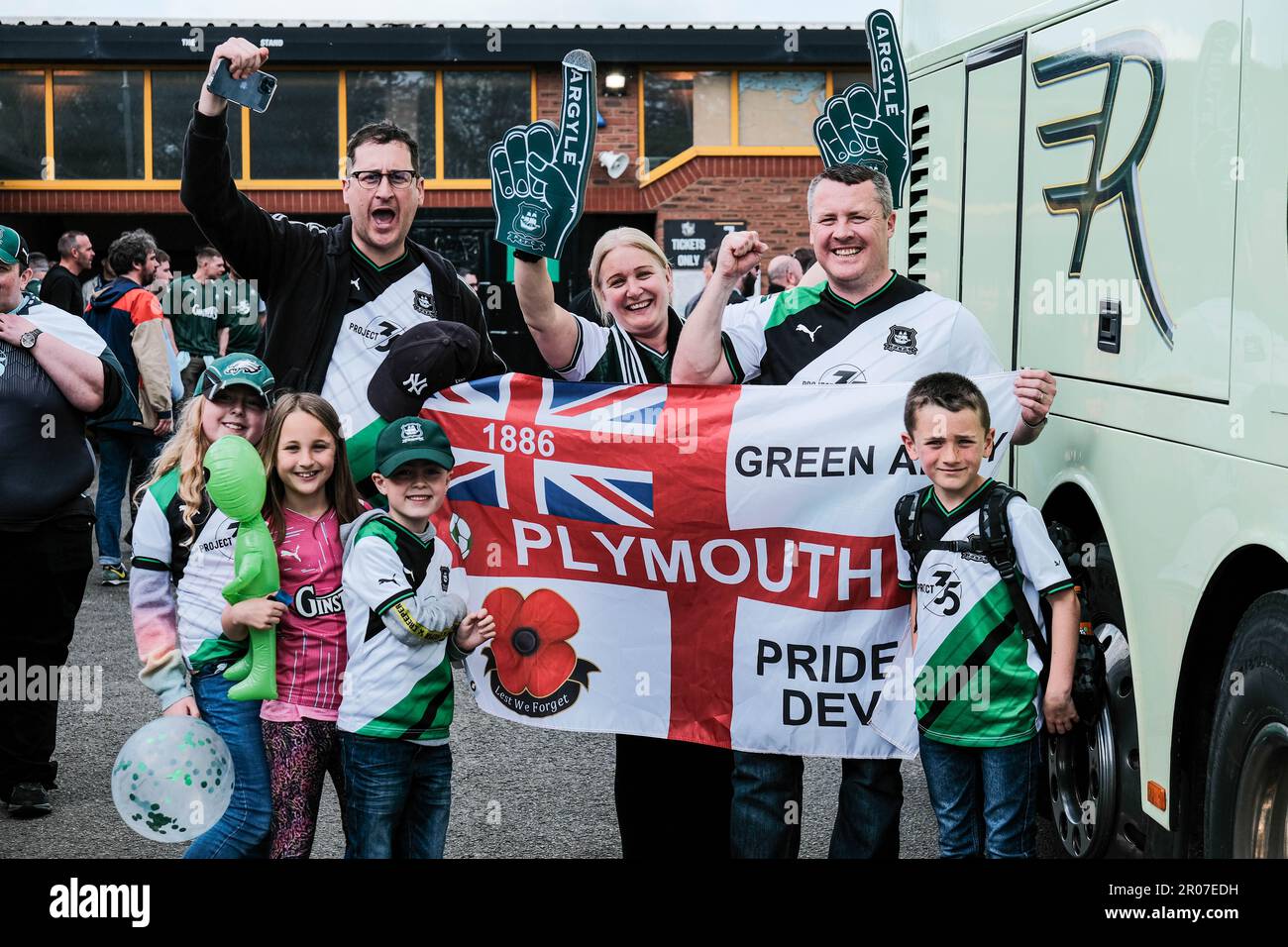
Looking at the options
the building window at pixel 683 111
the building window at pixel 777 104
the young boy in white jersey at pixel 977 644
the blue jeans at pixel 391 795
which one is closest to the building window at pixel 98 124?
the building window at pixel 683 111

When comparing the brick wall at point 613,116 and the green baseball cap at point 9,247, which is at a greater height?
the brick wall at point 613,116

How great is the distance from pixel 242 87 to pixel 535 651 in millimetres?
1810

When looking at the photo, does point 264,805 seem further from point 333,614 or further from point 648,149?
point 648,149

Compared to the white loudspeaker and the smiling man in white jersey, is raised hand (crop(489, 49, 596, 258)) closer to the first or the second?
the smiling man in white jersey

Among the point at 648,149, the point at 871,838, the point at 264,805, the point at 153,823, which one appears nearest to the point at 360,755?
the point at 264,805

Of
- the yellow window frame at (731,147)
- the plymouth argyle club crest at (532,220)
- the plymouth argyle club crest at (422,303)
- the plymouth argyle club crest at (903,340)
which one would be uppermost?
the yellow window frame at (731,147)

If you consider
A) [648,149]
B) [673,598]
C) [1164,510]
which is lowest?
[673,598]

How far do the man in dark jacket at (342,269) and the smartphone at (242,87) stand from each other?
21cm

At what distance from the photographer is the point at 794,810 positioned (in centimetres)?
433

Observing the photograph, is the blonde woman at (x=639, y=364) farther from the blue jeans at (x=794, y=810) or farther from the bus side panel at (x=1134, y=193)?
the bus side panel at (x=1134, y=193)

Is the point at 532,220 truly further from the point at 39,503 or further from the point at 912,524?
the point at 39,503

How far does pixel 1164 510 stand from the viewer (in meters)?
3.95

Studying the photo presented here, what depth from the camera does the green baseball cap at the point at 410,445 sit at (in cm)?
389

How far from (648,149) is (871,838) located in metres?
21.5
